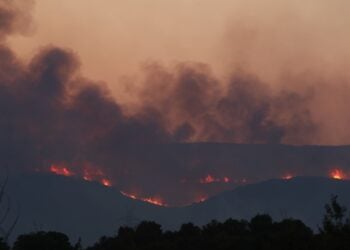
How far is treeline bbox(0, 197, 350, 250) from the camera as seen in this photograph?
38688 mm

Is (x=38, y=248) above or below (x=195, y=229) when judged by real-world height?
below

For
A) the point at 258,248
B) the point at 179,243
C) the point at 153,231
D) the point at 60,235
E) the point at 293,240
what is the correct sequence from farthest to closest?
the point at 153,231
the point at 179,243
the point at 60,235
the point at 258,248
the point at 293,240

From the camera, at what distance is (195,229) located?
273 feet

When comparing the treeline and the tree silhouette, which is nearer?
the treeline

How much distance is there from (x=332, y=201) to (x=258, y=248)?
2495 centimetres

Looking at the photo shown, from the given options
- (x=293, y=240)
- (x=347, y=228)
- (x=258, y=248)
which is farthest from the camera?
(x=258, y=248)

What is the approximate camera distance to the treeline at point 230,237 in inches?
1523

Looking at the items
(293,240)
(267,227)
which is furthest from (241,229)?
(293,240)

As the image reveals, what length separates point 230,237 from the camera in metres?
69.1

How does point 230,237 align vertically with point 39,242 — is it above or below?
above

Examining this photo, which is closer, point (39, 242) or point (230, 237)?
point (39, 242)

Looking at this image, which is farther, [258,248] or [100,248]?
[100,248]

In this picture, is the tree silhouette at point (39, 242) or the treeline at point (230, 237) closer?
the treeline at point (230, 237)

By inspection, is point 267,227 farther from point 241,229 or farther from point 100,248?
point 100,248
